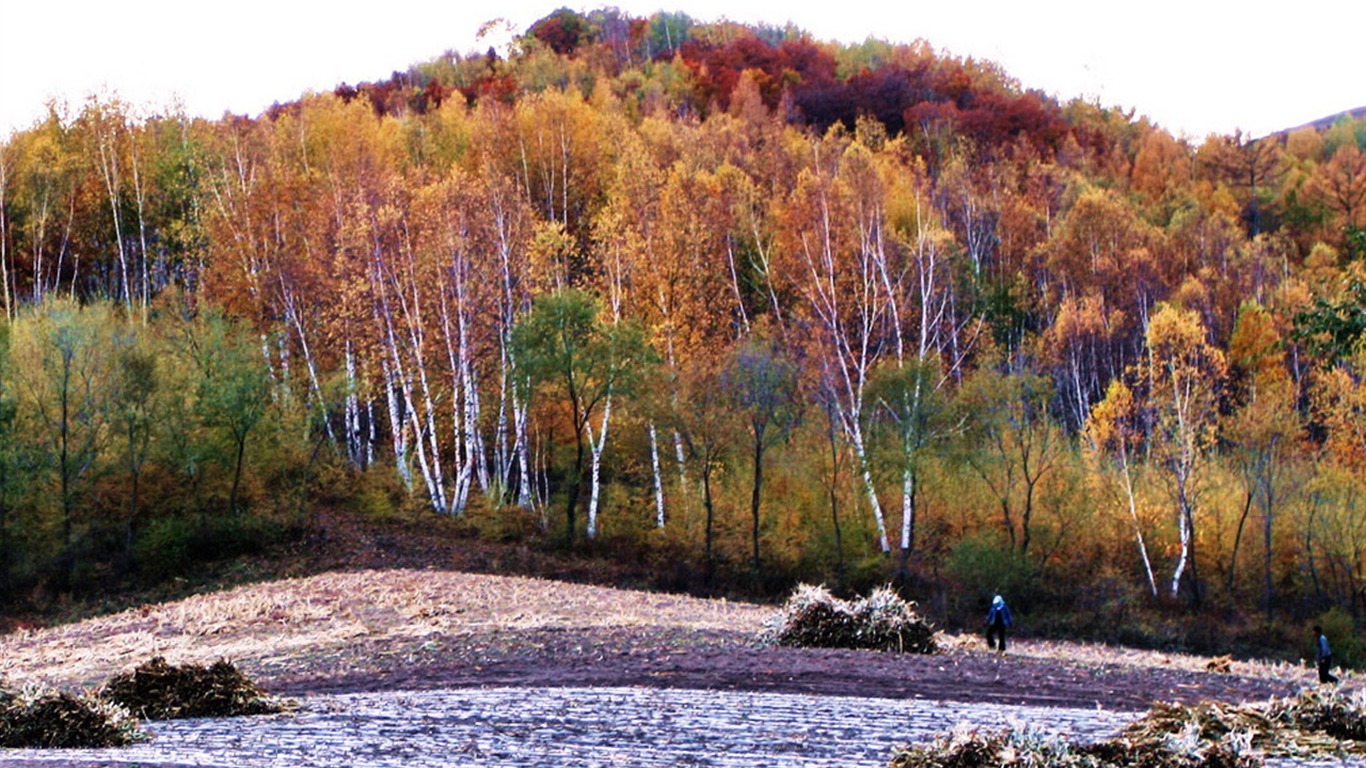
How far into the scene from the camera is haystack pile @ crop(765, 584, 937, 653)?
23.2 metres

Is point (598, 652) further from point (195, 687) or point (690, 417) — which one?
point (690, 417)

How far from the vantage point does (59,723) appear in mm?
13195

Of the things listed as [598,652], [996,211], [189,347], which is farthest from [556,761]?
[996,211]

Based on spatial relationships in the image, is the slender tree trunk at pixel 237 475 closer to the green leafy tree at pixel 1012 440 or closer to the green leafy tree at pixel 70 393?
the green leafy tree at pixel 70 393

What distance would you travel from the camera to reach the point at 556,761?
41.3 ft

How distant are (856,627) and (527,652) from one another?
19.6 ft

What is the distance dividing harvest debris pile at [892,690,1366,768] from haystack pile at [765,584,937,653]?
10527 millimetres

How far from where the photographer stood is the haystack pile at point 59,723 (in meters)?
13.0

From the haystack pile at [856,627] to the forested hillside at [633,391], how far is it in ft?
59.2

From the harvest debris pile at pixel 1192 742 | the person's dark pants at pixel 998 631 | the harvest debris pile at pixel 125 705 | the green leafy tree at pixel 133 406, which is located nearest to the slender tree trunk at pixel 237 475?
the green leafy tree at pixel 133 406

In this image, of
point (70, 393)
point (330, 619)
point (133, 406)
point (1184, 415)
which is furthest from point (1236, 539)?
point (70, 393)

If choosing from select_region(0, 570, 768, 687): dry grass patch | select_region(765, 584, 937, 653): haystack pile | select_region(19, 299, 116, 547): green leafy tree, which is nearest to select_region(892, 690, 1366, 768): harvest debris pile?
select_region(765, 584, 937, 653): haystack pile

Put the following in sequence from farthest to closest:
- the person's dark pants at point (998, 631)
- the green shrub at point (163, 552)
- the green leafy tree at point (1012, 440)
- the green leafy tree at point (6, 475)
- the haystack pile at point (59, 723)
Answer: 1. the green leafy tree at point (1012, 440)
2. the green shrub at point (163, 552)
3. the green leafy tree at point (6, 475)
4. the person's dark pants at point (998, 631)
5. the haystack pile at point (59, 723)

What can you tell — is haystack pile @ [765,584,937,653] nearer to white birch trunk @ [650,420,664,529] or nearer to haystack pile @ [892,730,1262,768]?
haystack pile @ [892,730,1262,768]
